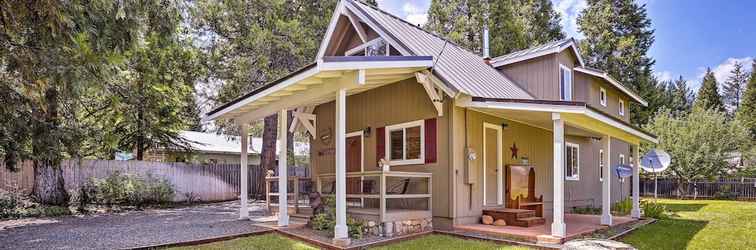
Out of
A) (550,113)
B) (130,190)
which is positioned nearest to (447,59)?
(550,113)

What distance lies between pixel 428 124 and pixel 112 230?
6.25 metres

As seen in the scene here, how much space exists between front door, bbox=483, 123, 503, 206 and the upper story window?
2.83 metres

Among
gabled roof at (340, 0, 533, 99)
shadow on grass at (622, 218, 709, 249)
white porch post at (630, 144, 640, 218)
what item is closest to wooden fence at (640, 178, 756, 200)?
shadow on grass at (622, 218, 709, 249)

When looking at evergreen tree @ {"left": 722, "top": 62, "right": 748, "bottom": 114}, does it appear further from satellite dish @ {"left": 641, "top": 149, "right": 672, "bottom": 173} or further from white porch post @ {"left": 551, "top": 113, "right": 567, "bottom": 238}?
white porch post @ {"left": 551, "top": 113, "right": 567, "bottom": 238}

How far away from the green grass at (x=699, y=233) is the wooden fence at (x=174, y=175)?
1294 centimetres

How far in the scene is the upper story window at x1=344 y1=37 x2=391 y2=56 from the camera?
1014 cm

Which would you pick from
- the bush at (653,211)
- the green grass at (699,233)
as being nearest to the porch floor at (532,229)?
the green grass at (699,233)

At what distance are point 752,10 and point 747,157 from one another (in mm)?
13960

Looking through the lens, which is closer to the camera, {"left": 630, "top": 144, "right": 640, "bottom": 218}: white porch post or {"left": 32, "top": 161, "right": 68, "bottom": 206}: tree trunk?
{"left": 630, "top": 144, "right": 640, "bottom": 218}: white porch post

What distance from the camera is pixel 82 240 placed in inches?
290

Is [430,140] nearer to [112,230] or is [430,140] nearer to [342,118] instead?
[342,118]

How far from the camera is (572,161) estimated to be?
42.3 ft

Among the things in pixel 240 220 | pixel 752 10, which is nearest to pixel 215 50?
pixel 240 220

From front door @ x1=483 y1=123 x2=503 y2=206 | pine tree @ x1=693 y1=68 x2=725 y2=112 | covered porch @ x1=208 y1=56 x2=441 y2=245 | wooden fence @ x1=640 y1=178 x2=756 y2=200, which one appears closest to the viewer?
covered porch @ x1=208 y1=56 x2=441 y2=245
